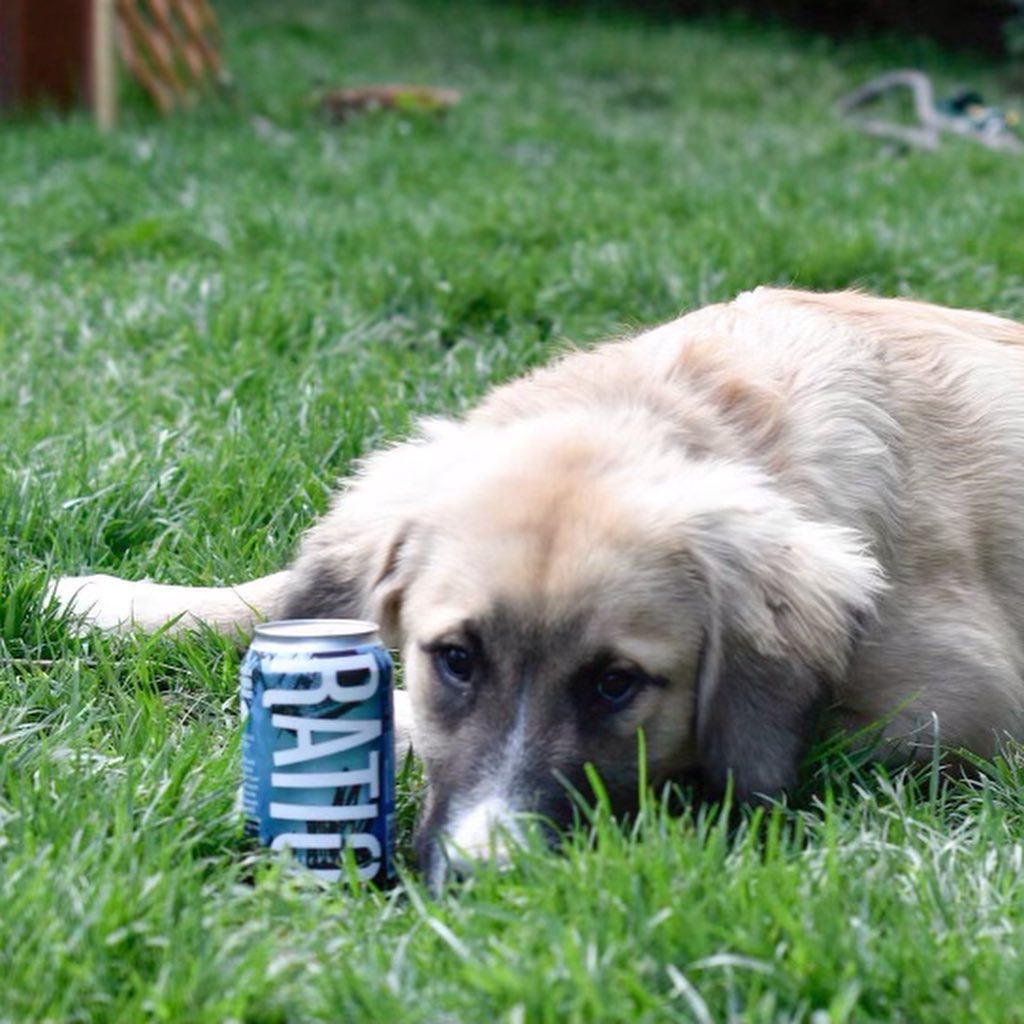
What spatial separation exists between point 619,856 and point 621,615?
19.7 inches

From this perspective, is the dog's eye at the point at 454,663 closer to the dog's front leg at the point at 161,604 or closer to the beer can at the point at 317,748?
the beer can at the point at 317,748

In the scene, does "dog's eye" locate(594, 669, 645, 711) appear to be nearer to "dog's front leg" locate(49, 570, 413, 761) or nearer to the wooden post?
"dog's front leg" locate(49, 570, 413, 761)

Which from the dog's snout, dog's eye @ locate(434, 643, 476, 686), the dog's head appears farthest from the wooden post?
the dog's snout

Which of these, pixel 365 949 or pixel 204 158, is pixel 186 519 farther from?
pixel 204 158

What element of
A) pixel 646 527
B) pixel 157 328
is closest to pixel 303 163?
pixel 157 328

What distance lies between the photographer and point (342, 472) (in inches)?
185

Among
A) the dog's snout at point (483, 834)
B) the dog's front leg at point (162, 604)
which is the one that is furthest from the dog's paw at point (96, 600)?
the dog's snout at point (483, 834)

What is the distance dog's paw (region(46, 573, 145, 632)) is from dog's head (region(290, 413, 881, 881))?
0.78 metres

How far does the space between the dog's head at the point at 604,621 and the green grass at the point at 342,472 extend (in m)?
0.15

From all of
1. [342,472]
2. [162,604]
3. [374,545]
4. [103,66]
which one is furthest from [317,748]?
[103,66]

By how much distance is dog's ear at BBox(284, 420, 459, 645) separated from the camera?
10.8ft

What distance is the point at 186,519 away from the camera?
434cm

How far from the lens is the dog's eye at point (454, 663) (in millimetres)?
2980

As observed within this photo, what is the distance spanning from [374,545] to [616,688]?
640 mm
